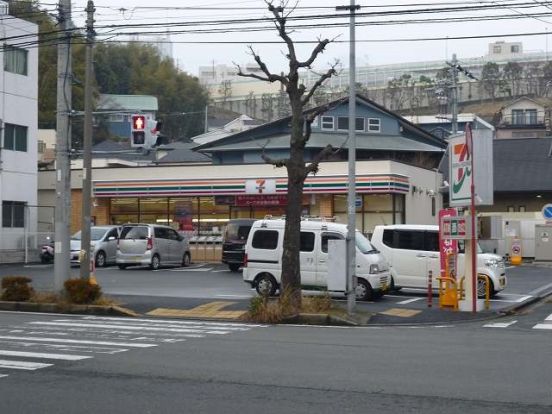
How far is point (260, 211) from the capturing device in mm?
41344

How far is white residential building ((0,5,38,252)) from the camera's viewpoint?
40.1 metres

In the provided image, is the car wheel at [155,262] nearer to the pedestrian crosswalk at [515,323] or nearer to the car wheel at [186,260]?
the car wheel at [186,260]

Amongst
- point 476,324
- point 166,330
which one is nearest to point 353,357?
point 166,330

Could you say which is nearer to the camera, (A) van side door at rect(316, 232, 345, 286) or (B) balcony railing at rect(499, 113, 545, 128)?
(A) van side door at rect(316, 232, 345, 286)

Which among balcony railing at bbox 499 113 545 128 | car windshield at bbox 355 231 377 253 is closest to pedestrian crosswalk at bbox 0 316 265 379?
car windshield at bbox 355 231 377 253

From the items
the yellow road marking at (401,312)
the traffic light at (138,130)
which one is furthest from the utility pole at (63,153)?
the yellow road marking at (401,312)

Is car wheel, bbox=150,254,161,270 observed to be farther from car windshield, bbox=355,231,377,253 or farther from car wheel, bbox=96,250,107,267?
car windshield, bbox=355,231,377,253

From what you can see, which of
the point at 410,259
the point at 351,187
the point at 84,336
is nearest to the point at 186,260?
the point at 410,259

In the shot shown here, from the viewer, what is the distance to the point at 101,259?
36531mm

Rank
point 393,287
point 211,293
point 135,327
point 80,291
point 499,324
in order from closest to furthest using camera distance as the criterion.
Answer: point 135,327
point 499,324
point 80,291
point 393,287
point 211,293

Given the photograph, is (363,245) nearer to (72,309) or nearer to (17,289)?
(72,309)

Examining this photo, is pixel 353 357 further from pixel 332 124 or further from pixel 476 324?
pixel 332 124

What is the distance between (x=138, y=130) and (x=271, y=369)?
11457mm

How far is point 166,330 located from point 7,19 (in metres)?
27.3
